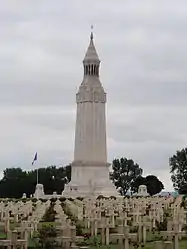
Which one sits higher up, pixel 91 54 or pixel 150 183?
pixel 91 54

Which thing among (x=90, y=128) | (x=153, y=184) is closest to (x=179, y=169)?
(x=153, y=184)

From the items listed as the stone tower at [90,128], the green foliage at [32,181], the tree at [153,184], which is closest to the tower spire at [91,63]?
the stone tower at [90,128]

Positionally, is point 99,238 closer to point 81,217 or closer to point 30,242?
point 30,242

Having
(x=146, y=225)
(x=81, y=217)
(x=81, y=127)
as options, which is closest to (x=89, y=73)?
(x=81, y=127)

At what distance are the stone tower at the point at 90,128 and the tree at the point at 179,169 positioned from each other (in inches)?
566

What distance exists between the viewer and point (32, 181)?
114500mm

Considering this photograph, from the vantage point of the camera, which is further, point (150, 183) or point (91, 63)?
point (150, 183)

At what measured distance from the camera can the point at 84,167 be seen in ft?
342

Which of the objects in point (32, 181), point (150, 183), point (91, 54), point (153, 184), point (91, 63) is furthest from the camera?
point (150, 183)

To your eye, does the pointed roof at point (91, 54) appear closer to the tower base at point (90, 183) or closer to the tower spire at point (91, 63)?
the tower spire at point (91, 63)

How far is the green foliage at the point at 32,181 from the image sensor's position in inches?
4456

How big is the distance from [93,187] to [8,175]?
3002 centimetres

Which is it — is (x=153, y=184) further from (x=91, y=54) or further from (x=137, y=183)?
(x=91, y=54)

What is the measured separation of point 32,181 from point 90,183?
51.2 feet
